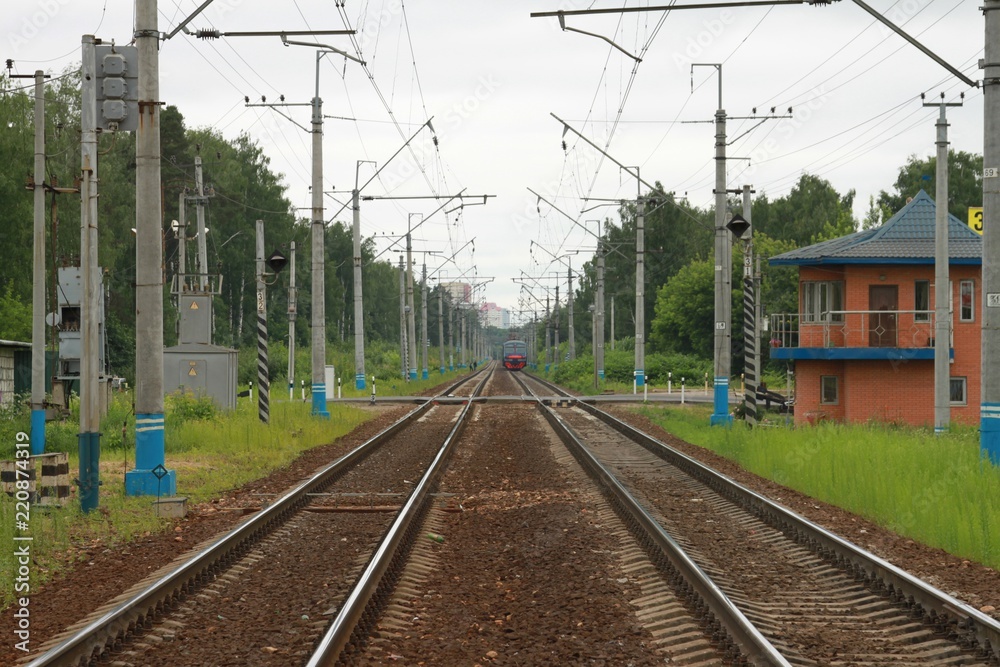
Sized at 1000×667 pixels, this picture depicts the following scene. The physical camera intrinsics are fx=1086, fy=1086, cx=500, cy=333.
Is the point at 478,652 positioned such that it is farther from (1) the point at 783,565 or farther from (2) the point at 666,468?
(2) the point at 666,468

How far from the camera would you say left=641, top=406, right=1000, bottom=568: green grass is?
11.5m

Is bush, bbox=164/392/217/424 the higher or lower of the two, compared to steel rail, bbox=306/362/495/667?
higher

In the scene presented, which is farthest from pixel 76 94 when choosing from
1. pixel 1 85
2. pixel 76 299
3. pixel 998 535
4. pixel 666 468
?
pixel 998 535

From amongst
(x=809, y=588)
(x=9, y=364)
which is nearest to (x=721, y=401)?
(x=9, y=364)

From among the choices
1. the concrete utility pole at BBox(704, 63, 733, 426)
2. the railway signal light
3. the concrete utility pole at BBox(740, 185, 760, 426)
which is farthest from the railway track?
the concrete utility pole at BBox(704, 63, 733, 426)

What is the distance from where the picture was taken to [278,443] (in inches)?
899

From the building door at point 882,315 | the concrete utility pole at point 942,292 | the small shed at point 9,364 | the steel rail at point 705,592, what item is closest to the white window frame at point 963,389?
the building door at point 882,315

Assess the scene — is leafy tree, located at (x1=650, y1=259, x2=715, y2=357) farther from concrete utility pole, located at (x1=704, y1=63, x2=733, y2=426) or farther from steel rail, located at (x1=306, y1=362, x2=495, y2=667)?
steel rail, located at (x1=306, y1=362, x2=495, y2=667)

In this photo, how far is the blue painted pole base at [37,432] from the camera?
19.8 metres

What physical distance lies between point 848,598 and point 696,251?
93.8m

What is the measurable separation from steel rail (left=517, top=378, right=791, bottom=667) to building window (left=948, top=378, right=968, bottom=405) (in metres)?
19.5

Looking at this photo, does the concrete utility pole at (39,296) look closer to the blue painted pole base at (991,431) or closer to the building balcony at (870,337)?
the blue painted pole base at (991,431)

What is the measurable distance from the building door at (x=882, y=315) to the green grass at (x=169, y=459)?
15.2 m

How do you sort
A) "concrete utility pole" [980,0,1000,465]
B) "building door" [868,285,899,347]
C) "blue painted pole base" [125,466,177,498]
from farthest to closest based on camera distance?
"building door" [868,285,899,347], "concrete utility pole" [980,0,1000,465], "blue painted pole base" [125,466,177,498]
